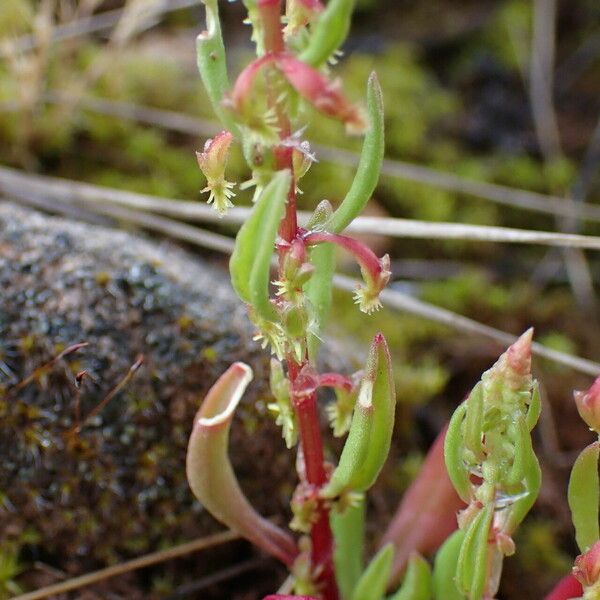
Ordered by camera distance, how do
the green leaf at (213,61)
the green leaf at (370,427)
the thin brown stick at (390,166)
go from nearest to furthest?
the green leaf at (213,61), the green leaf at (370,427), the thin brown stick at (390,166)

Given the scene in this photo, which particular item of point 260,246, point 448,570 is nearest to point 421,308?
point 448,570

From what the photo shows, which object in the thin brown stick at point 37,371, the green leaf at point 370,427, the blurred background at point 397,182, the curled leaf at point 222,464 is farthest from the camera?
the blurred background at point 397,182

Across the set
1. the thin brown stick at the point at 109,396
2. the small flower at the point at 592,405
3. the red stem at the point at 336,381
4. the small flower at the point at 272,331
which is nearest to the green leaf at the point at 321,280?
the red stem at the point at 336,381

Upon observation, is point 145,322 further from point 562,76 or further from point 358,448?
point 562,76

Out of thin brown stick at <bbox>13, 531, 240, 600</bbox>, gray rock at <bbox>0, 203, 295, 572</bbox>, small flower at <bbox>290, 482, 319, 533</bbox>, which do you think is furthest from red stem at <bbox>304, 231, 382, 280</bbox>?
thin brown stick at <bbox>13, 531, 240, 600</bbox>

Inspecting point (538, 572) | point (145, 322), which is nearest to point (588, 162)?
point (538, 572)

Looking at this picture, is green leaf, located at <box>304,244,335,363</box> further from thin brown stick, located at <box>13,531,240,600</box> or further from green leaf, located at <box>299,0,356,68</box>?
thin brown stick, located at <box>13,531,240,600</box>

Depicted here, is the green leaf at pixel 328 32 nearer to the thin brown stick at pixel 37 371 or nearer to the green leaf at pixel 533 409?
the green leaf at pixel 533 409
